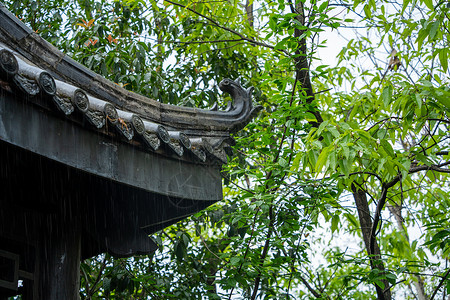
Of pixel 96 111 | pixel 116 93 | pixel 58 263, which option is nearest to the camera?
pixel 96 111

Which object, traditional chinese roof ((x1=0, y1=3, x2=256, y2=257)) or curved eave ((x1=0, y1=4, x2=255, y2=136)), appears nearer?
traditional chinese roof ((x1=0, y1=3, x2=256, y2=257))

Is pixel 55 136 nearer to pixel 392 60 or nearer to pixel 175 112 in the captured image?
pixel 175 112

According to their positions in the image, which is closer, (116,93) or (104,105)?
(104,105)

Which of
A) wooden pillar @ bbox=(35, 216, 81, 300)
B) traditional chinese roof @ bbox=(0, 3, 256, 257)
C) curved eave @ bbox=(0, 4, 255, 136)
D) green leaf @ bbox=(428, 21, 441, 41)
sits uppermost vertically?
green leaf @ bbox=(428, 21, 441, 41)

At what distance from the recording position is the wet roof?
96.0 inches

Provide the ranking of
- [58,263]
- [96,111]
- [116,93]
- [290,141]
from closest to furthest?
[96,111], [58,263], [116,93], [290,141]

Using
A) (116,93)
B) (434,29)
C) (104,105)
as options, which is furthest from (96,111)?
(434,29)

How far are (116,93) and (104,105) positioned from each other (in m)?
0.80

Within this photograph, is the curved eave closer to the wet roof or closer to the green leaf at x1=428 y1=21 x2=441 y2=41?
the wet roof

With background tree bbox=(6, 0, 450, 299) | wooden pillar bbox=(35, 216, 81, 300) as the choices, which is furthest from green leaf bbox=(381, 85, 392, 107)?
wooden pillar bbox=(35, 216, 81, 300)

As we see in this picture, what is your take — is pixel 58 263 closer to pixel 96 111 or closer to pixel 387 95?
pixel 96 111

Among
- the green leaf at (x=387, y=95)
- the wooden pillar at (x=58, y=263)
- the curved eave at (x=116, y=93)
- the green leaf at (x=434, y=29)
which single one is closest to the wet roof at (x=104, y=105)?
the curved eave at (x=116, y=93)

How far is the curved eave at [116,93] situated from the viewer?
3.05 meters

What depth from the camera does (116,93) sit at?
3.58 meters
